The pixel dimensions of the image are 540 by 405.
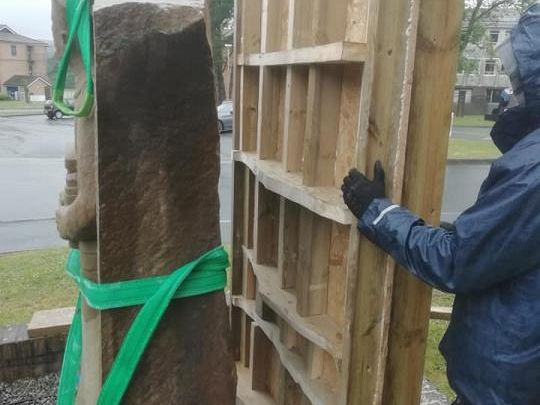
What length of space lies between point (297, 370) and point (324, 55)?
156 centimetres

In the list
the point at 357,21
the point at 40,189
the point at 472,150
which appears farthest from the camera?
the point at 472,150

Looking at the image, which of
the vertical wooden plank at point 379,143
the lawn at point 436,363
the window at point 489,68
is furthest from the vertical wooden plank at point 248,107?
the window at point 489,68

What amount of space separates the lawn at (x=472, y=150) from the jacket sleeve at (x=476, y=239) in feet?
52.8

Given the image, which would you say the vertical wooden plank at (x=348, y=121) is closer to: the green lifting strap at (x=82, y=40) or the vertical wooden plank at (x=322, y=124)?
the vertical wooden plank at (x=322, y=124)

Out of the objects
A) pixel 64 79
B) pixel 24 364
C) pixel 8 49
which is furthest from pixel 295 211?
pixel 8 49

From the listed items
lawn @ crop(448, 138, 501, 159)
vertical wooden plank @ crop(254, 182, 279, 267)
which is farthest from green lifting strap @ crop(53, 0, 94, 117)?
lawn @ crop(448, 138, 501, 159)

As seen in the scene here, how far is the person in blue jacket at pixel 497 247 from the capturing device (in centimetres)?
176

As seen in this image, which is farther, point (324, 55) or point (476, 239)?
point (324, 55)

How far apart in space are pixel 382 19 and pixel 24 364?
3.72 m

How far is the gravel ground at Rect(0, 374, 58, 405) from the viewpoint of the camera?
398 cm

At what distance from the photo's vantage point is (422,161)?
221cm

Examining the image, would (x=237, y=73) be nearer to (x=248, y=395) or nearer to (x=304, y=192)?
(x=304, y=192)

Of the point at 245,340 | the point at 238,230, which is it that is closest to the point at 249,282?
the point at 238,230

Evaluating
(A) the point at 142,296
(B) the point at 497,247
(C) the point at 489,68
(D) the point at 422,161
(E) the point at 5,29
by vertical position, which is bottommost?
(A) the point at 142,296
